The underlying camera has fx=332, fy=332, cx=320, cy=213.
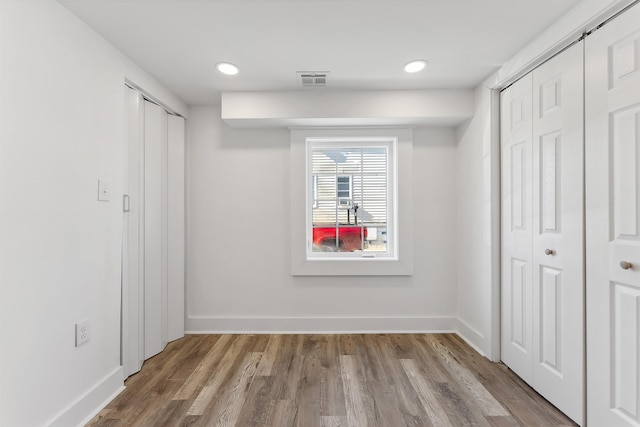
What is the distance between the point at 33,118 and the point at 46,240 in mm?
596

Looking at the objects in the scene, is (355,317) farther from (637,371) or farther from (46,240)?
(46,240)

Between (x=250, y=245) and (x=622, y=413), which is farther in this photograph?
(x=250, y=245)

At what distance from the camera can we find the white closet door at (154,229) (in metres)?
2.70

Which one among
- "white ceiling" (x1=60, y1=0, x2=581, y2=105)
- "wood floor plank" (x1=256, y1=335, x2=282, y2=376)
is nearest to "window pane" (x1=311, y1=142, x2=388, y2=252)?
"white ceiling" (x1=60, y1=0, x2=581, y2=105)

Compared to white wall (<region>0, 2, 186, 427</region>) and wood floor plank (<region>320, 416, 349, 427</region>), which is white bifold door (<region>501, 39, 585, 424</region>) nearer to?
wood floor plank (<region>320, 416, 349, 427</region>)

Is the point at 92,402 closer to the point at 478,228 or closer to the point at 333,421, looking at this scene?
the point at 333,421

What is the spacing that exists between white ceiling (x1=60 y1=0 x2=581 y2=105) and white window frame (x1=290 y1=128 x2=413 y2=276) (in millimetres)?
601

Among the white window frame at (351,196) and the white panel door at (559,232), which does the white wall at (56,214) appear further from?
the white panel door at (559,232)

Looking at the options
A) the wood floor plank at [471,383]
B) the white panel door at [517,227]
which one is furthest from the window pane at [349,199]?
the white panel door at [517,227]

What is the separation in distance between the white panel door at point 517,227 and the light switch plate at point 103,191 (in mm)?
2773

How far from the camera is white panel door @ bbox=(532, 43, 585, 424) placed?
1.83m

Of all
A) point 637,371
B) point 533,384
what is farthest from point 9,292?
point 533,384

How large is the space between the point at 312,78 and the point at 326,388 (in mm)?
2331

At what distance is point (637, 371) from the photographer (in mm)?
1505
